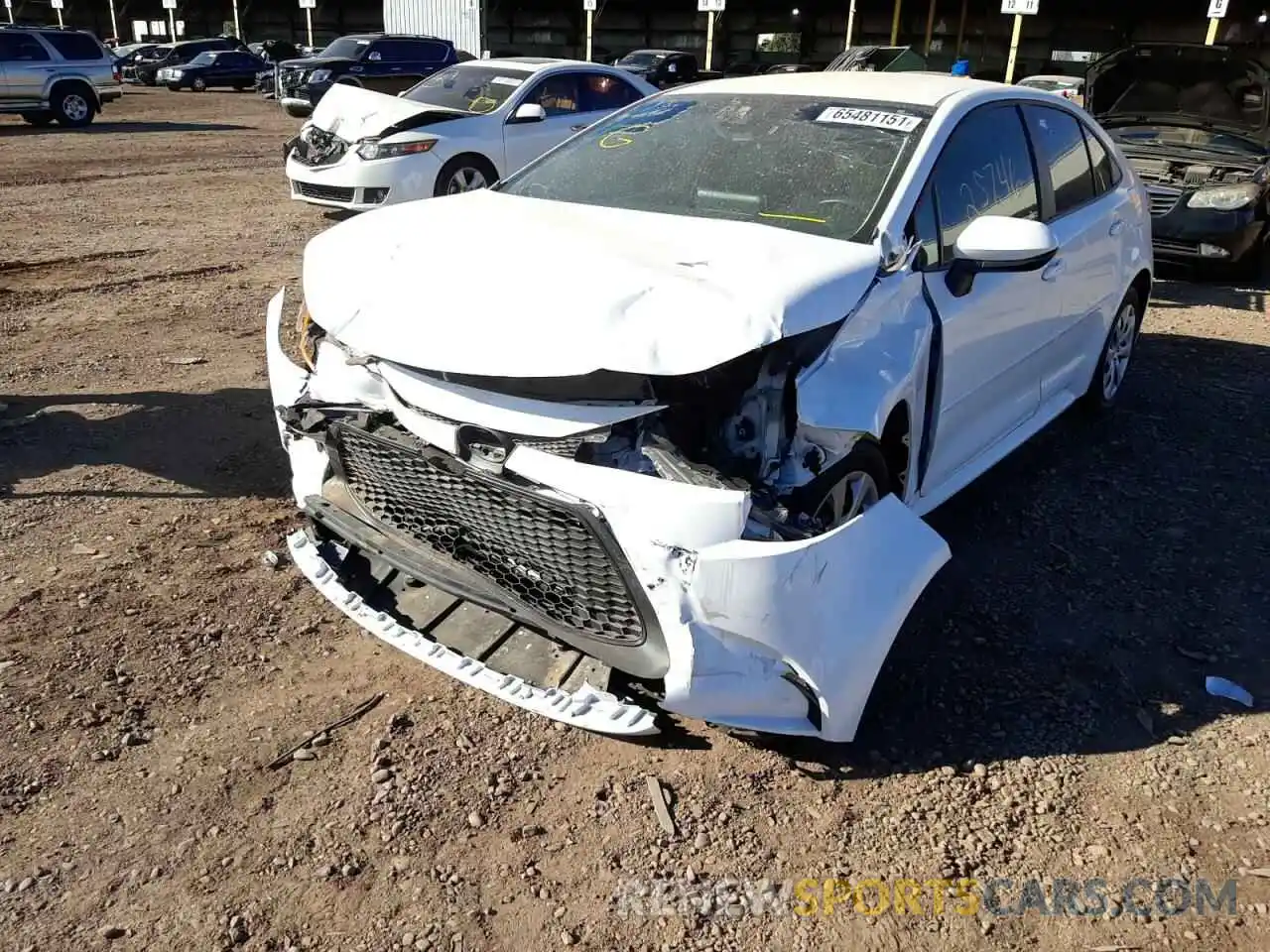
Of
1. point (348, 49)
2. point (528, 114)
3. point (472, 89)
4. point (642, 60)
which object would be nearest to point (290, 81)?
point (348, 49)

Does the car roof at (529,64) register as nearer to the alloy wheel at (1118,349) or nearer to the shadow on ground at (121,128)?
the alloy wheel at (1118,349)

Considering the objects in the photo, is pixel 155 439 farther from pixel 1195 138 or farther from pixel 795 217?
pixel 1195 138

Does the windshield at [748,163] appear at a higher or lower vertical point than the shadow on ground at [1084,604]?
higher

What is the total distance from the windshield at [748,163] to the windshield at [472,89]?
21.7ft

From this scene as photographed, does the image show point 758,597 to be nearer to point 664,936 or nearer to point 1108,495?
point 664,936

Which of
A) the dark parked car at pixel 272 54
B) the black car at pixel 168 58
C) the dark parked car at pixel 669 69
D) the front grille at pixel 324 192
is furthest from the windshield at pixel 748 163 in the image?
the black car at pixel 168 58

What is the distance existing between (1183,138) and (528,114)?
5831mm

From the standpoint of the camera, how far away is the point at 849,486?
293cm

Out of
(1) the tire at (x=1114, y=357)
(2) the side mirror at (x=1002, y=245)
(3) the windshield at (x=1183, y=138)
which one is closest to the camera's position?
(2) the side mirror at (x=1002, y=245)

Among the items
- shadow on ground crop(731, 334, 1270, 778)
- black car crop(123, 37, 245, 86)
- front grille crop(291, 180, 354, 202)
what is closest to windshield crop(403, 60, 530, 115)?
front grille crop(291, 180, 354, 202)

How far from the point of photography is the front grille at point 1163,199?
8492mm

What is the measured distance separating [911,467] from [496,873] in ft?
5.85

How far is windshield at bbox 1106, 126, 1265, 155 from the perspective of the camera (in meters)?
8.77

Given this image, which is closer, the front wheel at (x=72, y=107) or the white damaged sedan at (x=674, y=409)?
the white damaged sedan at (x=674, y=409)
